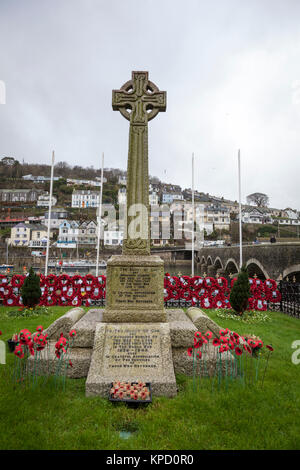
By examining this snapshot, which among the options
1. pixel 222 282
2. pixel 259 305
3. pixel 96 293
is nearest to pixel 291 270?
pixel 259 305

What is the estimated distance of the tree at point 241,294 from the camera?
34.3ft

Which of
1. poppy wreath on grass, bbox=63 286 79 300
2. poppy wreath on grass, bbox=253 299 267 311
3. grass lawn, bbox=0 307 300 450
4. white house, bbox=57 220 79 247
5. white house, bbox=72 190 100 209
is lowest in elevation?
poppy wreath on grass, bbox=253 299 267 311

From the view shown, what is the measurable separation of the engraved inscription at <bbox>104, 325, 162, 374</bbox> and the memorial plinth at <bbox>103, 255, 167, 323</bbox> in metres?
0.56

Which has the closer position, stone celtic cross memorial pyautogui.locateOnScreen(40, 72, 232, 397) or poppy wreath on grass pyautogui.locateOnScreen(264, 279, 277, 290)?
stone celtic cross memorial pyautogui.locateOnScreen(40, 72, 232, 397)

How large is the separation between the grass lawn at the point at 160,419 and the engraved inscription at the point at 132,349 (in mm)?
601

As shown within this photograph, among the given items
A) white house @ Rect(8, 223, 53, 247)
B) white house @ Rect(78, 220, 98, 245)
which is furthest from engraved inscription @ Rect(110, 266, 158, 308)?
white house @ Rect(78, 220, 98, 245)

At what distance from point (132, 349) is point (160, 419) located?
145 cm

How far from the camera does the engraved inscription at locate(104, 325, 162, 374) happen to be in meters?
4.49

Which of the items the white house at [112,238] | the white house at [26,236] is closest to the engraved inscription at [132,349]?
the white house at [112,238]

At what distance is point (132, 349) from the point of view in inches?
187

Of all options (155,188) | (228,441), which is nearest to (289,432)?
(228,441)

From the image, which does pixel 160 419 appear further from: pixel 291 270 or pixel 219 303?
pixel 291 270

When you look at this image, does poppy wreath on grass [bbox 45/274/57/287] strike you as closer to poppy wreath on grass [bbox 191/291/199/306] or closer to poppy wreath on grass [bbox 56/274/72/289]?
poppy wreath on grass [bbox 56/274/72/289]

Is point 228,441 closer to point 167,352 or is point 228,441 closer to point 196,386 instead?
point 196,386
